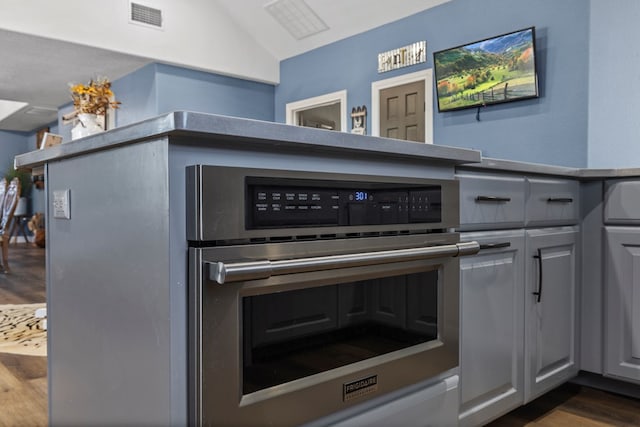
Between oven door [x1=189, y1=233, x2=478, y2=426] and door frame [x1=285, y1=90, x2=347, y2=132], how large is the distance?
3.53 metres

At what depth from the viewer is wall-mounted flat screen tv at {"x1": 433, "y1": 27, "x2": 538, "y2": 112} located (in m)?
3.23

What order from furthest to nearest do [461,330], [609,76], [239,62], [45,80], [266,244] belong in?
[45,80], [239,62], [609,76], [461,330], [266,244]

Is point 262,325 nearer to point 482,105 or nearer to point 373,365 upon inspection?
point 373,365

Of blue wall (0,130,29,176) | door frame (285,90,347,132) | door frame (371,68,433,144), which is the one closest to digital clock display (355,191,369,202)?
door frame (371,68,433,144)

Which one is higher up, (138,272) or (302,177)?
(302,177)

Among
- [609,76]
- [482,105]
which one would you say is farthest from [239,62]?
[609,76]

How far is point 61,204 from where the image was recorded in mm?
1263

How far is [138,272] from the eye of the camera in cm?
95

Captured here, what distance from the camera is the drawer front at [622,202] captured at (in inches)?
78.7

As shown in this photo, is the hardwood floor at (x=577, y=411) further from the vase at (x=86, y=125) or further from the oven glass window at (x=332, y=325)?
the vase at (x=86, y=125)

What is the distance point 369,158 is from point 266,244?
1.26 feet

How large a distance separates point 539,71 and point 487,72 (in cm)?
36

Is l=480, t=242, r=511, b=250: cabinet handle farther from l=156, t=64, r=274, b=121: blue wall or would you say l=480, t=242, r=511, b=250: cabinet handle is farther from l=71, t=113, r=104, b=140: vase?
l=156, t=64, r=274, b=121: blue wall

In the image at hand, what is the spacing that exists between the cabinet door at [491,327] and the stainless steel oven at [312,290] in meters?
0.16
